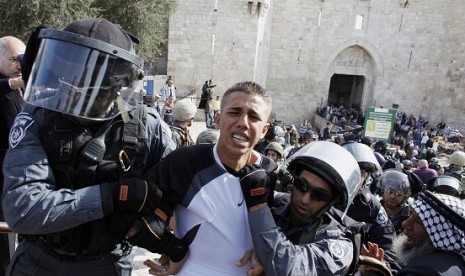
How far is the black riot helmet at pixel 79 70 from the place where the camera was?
1352 millimetres

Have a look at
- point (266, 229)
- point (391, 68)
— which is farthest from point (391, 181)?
point (391, 68)

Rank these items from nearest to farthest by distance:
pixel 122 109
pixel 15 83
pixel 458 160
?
pixel 122 109
pixel 15 83
pixel 458 160

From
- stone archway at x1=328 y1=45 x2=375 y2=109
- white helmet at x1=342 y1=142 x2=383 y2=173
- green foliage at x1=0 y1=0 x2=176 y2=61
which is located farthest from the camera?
stone archway at x1=328 y1=45 x2=375 y2=109

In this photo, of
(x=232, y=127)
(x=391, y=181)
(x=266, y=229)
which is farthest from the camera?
(x=391, y=181)

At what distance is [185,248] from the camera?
1.36 m

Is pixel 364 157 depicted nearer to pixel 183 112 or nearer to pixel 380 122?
pixel 183 112

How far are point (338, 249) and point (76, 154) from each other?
3.65 ft

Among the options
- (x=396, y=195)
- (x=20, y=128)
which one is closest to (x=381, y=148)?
(x=396, y=195)

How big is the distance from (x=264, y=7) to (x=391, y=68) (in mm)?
9162

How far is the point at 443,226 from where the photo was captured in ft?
4.53

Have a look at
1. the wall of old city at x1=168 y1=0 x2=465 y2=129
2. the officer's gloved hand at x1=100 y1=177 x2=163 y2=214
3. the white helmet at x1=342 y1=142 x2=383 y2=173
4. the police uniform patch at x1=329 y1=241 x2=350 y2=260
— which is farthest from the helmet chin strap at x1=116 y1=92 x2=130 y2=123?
the wall of old city at x1=168 y1=0 x2=465 y2=129

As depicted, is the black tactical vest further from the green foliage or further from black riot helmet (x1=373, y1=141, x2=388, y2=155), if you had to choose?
the green foliage

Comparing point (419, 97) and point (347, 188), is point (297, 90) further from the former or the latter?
point (347, 188)

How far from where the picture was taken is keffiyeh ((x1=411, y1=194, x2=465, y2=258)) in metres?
1.33
